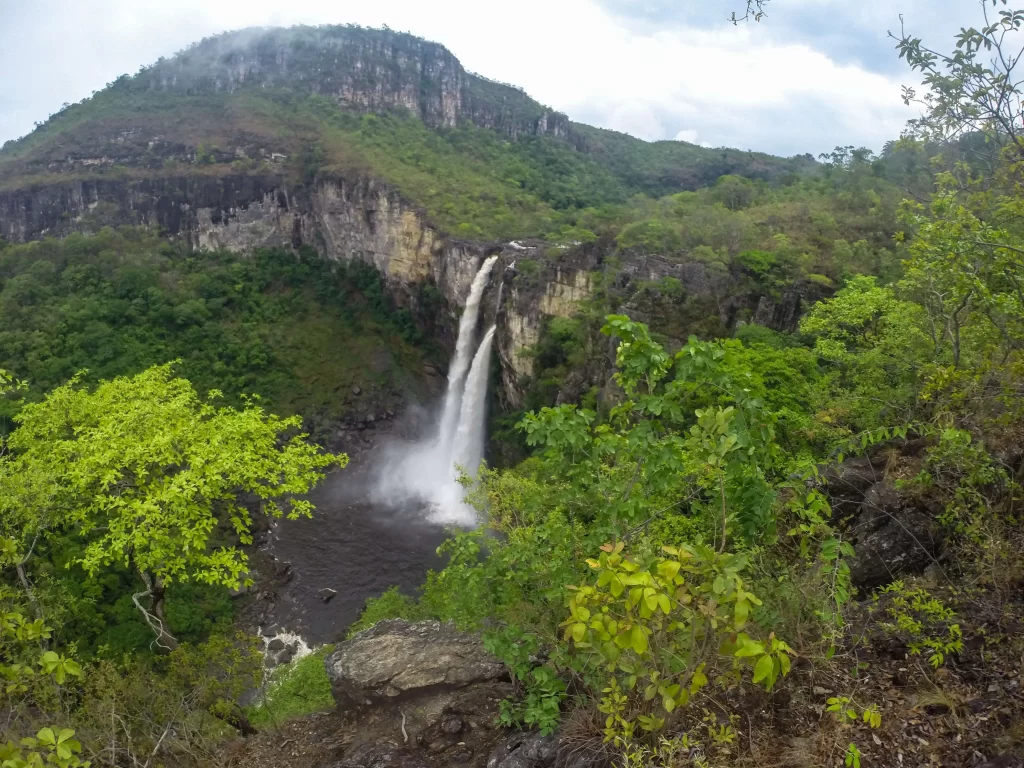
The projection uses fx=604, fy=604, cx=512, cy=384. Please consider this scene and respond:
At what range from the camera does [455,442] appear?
92.2ft

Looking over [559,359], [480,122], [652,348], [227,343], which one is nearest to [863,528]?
[652,348]

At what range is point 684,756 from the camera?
3.30 meters

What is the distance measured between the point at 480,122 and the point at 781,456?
2336 inches

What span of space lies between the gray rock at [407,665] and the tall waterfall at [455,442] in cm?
1847

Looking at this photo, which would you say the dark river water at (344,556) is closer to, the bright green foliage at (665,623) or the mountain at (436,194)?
the mountain at (436,194)

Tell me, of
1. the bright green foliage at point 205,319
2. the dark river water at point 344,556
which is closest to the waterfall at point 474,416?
the dark river water at point 344,556

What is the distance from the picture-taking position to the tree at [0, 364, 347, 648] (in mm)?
7805

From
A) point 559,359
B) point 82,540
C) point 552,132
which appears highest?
point 552,132

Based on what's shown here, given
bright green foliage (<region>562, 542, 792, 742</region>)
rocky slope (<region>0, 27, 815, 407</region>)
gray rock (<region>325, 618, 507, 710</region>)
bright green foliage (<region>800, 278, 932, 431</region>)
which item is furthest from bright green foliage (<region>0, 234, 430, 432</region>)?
bright green foliage (<region>562, 542, 792, 742</region>)

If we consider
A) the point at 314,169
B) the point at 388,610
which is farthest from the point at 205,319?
the point at 388,610

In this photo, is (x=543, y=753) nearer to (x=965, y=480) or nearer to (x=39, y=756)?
(x=39, y=756)

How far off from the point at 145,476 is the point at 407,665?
16.1 ft

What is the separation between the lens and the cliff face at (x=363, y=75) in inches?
2320

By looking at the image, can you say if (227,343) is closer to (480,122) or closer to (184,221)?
(184,221)
